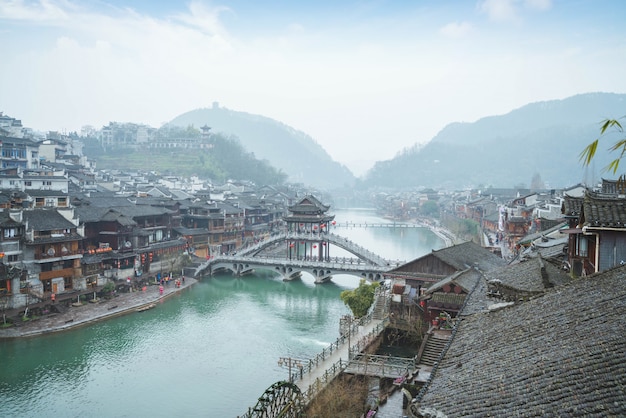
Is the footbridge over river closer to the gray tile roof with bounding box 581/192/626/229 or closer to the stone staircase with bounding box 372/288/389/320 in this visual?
the stone staircase with bounding box 372/288/389/320

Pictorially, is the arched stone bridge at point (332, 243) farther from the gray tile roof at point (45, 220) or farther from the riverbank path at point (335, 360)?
the gray tile roof at point (45, 220)

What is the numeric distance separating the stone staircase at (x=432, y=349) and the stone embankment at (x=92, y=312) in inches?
921

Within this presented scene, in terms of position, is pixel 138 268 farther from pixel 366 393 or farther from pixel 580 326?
pixel 580 326

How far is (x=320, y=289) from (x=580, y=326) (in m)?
41.7

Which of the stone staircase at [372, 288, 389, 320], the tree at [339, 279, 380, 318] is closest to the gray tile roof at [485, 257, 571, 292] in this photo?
the stone staircase at [372, 288, 389, 320]

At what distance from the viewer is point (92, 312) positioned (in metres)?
36.6

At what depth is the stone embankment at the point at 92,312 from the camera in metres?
32.2

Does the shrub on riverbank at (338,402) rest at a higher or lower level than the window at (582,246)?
lower

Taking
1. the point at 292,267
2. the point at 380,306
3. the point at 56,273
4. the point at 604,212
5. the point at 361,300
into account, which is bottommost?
the point at 292,267

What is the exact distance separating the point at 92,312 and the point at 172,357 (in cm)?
987

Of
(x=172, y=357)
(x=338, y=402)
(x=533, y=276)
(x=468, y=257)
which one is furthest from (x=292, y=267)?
(x=533, y=276)

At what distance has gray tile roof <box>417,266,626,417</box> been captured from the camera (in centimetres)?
582

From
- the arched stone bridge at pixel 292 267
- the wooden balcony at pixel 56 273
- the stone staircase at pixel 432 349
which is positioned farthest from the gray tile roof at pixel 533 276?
the wooden balcony at pixel 56 273

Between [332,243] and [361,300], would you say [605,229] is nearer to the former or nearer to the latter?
[361,300]
